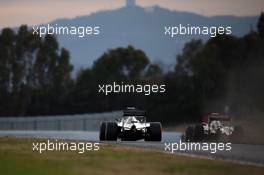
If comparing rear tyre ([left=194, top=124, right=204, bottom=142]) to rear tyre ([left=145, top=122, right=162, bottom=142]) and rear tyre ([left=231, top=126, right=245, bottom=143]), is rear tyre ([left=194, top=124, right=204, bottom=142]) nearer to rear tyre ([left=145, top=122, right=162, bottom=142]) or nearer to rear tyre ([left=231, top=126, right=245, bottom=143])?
rear tyre ([left=231, top=126, right=245, bottom=143])

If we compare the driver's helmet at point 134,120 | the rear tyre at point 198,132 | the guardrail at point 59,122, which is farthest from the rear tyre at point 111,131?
the rear tyre at point 198,132

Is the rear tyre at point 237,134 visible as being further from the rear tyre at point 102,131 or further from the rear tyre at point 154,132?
the rear tyre at point 102,131

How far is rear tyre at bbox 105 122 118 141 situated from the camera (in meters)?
44.3

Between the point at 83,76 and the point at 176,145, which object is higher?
the point at 83,76

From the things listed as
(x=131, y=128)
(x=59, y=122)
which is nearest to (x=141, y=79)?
(x=131, y=128)

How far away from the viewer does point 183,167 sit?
97.8 feet

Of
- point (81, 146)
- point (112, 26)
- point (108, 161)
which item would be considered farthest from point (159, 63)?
point (108, 161)

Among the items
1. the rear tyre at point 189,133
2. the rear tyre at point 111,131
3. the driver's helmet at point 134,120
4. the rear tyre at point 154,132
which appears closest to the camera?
the rear tyre at point 154,132

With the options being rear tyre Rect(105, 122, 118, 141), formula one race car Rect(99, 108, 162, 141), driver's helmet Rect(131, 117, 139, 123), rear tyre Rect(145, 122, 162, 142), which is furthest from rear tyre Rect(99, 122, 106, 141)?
rear tyre Rect(145, 122, 162, 142)

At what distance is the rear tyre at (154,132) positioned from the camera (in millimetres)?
42656

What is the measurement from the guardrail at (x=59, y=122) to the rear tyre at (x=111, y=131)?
2744mm

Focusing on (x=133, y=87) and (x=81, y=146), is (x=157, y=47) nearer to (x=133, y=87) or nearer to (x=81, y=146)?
(x=133, y=87)

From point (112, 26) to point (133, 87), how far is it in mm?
4085

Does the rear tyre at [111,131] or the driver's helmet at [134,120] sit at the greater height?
the driver's helmet at [134,120]
